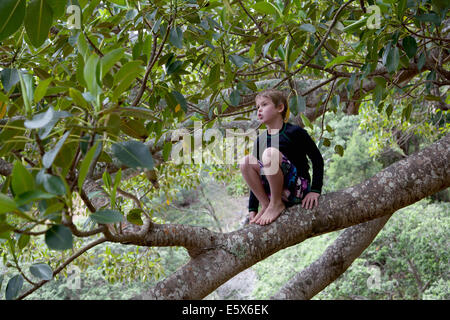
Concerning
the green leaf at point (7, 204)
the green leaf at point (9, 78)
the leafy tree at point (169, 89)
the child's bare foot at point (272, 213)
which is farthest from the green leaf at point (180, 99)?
the green leaf at point (7, 204)

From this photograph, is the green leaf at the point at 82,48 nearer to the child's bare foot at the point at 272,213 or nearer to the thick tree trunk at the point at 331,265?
the child's bare foot at the point at 272,213

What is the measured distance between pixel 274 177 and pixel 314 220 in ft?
0.90

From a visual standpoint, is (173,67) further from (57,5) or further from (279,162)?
(279,162)

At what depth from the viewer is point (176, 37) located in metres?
1.26

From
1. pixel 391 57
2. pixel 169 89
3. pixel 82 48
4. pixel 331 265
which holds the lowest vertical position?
pixel 331 265

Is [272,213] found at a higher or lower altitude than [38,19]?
lower

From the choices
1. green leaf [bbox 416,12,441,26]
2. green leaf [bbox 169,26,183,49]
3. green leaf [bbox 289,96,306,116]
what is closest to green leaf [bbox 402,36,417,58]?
green leaf [bbox 416,12,441,26]

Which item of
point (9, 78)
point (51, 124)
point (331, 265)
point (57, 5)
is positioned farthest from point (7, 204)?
point (331, 265)

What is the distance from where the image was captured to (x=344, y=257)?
2242 mm

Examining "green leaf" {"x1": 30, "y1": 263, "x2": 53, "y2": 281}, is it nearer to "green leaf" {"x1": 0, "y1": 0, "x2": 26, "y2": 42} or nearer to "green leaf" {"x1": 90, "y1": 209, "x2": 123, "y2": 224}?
"green leaf" {"x1": 90, "y1": 209, "x2": 123, "y2": 224}

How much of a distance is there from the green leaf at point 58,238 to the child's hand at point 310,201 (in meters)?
1.12
